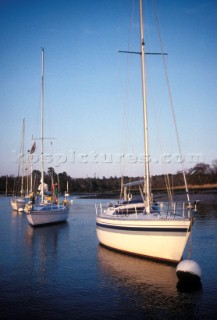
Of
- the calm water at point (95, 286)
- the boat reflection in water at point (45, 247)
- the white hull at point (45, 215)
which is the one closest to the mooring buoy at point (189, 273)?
the calm water at point (95, 286)

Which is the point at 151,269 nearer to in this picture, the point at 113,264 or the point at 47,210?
the point at 113,264

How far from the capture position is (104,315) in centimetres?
1130

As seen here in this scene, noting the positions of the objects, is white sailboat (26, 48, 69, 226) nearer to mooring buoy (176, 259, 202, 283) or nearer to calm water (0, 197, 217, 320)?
calm water (0, 197, 217, 320)

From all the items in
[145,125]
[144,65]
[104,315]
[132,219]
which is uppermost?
[144,65]

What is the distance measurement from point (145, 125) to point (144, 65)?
3892 mm

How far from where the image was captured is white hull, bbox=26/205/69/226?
3478cm

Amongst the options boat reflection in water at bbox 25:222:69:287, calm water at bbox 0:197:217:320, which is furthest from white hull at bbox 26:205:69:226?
calm water at bbox 0:197:217:320

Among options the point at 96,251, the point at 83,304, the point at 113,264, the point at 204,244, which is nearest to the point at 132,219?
the point at 113,264

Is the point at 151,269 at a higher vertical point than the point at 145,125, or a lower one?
lower

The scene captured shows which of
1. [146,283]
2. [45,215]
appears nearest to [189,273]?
[146,283]

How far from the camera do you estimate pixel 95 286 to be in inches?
574

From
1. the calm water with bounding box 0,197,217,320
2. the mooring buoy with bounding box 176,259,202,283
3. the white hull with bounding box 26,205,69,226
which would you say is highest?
the white hull with bounding box 26,205,69,226

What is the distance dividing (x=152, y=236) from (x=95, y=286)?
441cm

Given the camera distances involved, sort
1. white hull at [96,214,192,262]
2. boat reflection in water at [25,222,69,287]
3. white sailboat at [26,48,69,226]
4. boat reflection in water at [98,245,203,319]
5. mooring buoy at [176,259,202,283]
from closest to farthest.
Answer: boat reflection in water at [98,245,203,319] < mooring buoy at [176,259,202,283] < white hull at [96,214,192,262] < boat reflection in water at [25,222,69,287] < white sailboat at [26,48,69,226]
